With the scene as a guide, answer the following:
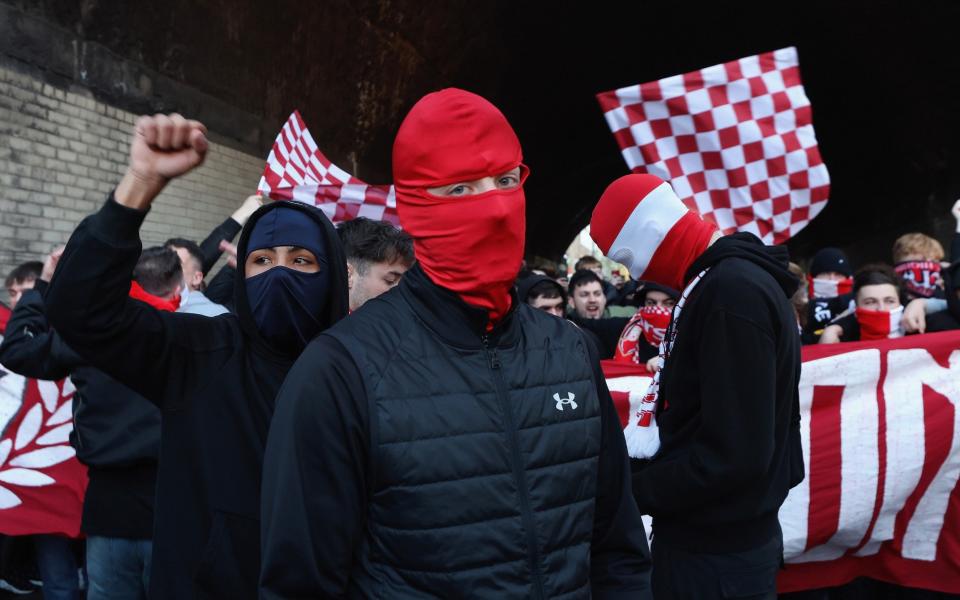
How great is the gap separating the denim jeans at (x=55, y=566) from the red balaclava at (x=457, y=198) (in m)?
3.38

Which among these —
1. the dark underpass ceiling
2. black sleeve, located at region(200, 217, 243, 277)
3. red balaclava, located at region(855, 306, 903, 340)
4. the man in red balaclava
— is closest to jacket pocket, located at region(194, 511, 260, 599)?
the man in red balaclava

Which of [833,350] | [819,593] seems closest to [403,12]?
[833,350]

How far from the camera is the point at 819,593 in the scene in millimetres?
3447

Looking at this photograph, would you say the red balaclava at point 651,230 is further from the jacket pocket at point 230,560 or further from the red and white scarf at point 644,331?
the red and white scarf at point 644,331

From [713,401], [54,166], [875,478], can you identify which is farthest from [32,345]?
[54,166]

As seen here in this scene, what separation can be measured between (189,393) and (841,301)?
4879 mm

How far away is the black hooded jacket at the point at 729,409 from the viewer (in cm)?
204

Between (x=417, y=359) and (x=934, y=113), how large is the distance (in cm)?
1737

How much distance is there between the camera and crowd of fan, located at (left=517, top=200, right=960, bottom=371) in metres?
4.17

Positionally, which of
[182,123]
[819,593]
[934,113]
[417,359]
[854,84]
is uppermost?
[854,84]

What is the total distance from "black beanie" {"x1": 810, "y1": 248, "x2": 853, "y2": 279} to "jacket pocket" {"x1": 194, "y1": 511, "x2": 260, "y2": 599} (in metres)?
5.11

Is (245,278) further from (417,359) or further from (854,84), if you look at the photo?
(854,84)

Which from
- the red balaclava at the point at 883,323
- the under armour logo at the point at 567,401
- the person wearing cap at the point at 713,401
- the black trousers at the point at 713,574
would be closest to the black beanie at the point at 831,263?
the red balaclava at the point at 883,323

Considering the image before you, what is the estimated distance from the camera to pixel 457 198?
1428 mm
